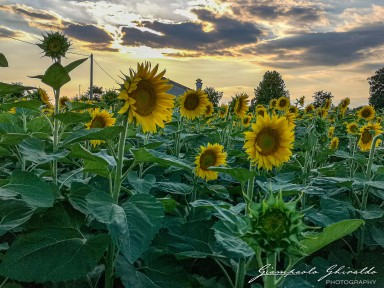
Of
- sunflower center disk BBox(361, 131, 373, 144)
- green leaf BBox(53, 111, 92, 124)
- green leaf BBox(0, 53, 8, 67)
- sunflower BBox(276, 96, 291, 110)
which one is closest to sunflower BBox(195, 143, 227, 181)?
green leaf BBox(53, 111, 92, 124)

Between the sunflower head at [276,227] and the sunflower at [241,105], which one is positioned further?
the sunflower at [241,105]

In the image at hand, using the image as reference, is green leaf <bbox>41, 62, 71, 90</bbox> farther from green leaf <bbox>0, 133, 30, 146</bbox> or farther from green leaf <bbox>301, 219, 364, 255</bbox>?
green leaf <bbox>301, 219, 364, 255</bbox>

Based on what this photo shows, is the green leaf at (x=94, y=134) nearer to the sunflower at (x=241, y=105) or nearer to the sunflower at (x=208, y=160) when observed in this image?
the sunflower at (x=208, y=160)

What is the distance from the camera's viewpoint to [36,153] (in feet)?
6.24

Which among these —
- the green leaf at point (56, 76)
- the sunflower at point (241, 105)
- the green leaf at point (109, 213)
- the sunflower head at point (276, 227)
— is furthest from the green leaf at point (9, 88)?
the sunflower at point (241, 105)

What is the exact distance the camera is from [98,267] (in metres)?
2.06

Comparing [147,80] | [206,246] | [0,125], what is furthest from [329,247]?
[0,125]

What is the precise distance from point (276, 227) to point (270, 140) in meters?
1.45

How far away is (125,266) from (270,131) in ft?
3.82

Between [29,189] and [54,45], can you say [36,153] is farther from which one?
[54,45]

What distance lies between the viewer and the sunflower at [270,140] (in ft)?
8.52

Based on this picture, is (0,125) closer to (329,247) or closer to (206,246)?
(206,246)

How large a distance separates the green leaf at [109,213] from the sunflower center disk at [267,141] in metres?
1.12

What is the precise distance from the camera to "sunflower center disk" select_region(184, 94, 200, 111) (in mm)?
4629
